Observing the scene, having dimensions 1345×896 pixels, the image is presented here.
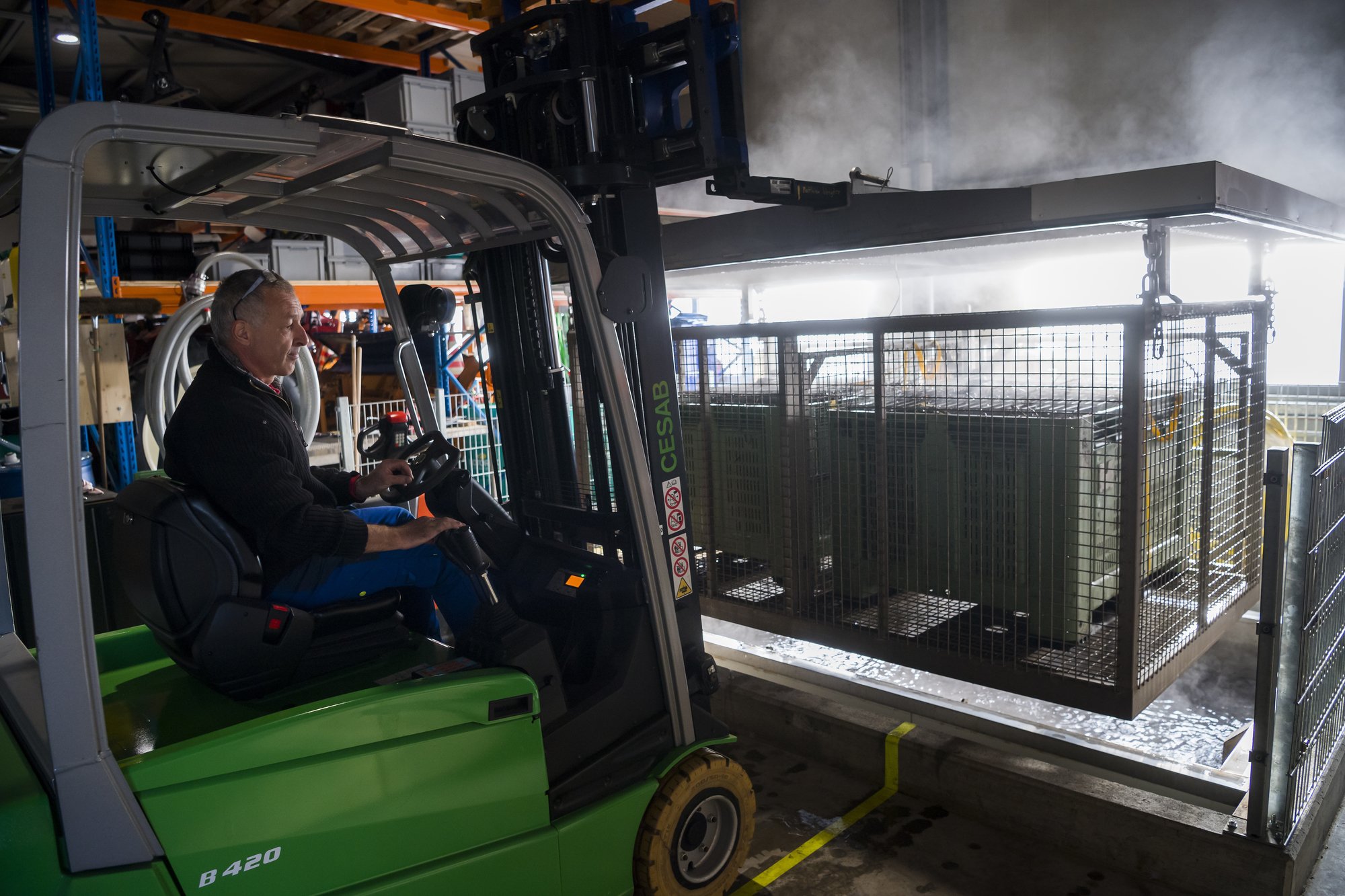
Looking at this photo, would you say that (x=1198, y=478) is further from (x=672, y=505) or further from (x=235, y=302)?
(x=235, y=302)

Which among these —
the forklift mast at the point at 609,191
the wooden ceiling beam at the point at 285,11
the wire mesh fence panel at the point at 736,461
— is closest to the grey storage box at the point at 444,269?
the wooden ceiling beam at the point at 285,11

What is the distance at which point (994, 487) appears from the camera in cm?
402

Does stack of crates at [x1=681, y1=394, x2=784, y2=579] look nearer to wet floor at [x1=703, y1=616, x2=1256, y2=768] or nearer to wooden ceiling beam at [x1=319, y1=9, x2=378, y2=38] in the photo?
wet floor at [x1=703, y1=616, x2=1256, y2=768]

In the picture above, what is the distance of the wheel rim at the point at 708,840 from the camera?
3295 millimetres

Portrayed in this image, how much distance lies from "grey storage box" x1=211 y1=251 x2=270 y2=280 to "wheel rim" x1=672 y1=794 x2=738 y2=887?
22.3ft

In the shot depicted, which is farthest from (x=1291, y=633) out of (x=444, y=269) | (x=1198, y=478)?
(x=444, y=269)

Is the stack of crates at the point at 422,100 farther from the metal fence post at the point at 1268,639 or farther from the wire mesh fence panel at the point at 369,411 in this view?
the metal fence post at the point at 1268,639

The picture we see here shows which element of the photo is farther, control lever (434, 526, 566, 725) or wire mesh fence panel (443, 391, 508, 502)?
wire mesh fence panel (443, 391, 508, 502)

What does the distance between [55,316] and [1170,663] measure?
4.18 metres

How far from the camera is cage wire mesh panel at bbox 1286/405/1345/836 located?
3137 mm

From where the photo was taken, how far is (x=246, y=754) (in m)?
2.29

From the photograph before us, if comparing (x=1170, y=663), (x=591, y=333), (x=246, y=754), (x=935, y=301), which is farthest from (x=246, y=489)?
(x=935, y=301)

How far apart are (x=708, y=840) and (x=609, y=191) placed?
236 cm

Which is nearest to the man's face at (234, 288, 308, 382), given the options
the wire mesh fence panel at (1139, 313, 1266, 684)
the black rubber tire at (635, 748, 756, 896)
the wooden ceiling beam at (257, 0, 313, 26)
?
the black rubber tire at (635, 748, 756, 896)
